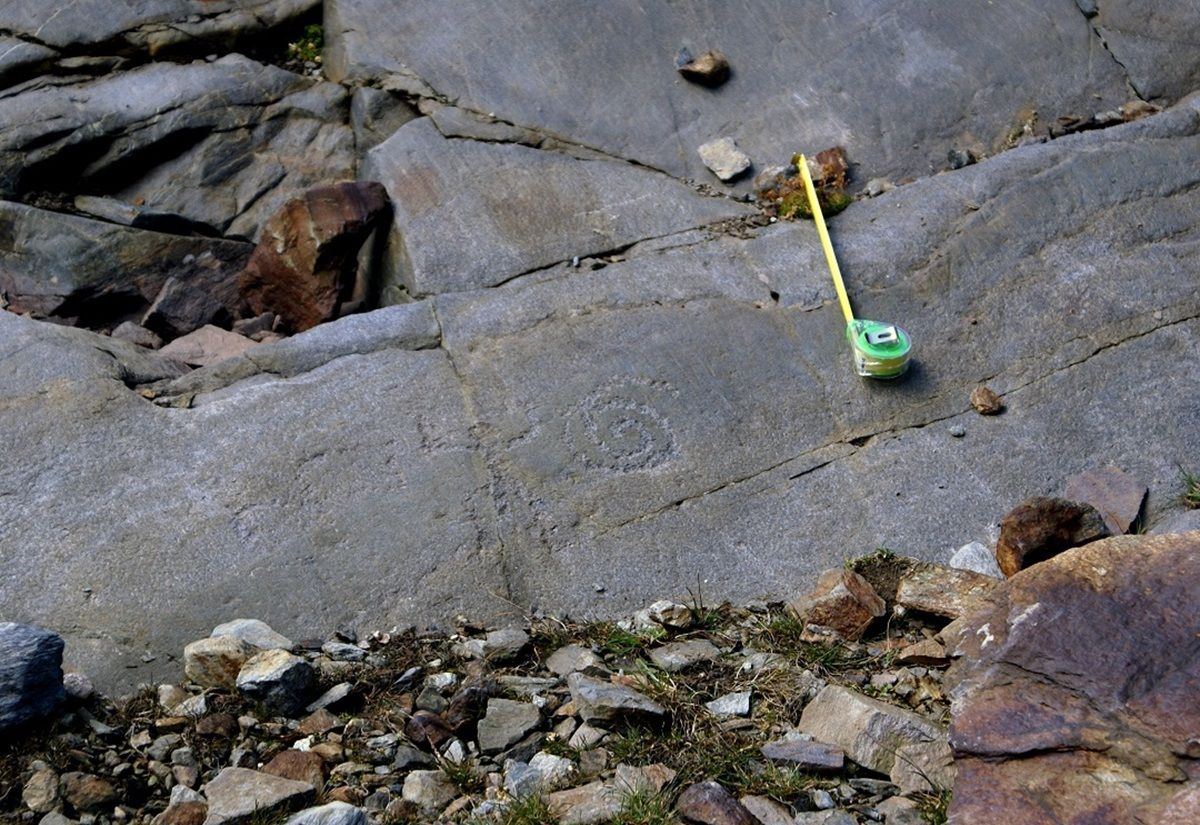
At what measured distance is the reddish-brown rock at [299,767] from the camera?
316cm

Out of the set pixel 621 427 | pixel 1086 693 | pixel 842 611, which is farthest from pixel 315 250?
pixel 1086 693

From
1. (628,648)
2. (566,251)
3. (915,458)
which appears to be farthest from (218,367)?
(915,458)

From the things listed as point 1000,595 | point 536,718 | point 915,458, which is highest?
point 1000,595

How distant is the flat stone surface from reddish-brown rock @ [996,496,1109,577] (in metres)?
0.34

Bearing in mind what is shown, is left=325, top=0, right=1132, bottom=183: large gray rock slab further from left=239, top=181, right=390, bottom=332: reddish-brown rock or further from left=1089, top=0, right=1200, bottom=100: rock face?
left=239, top=181, right=390, bottom=332: reddish-brown rock

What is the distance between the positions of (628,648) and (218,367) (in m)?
1.90

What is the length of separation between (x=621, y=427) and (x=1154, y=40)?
3260 millimetres

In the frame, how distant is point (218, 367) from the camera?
15.5 feet

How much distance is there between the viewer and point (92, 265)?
18.0 ft

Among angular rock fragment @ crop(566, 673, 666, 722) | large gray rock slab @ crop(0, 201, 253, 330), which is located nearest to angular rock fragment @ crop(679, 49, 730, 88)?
large gray rock slab @ crop(0, 201, 253, 330)

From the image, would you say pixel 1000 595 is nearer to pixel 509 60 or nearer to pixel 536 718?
pixel 536 718

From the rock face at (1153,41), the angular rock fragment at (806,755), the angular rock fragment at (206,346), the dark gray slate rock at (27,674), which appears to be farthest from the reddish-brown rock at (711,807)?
the rock face at (1153,41)

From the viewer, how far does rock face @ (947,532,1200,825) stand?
105 inches

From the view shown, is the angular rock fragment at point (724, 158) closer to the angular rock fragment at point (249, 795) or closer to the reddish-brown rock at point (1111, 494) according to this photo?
the reddish-brown rock at point (1111, 494)
